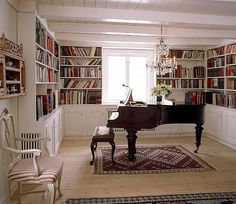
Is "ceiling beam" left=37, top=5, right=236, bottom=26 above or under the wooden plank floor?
above

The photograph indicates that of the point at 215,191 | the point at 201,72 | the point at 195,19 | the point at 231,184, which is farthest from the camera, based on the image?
the point at 201,72

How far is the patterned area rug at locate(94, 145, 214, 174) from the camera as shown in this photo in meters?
4.08

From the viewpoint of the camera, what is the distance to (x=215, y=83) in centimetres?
635

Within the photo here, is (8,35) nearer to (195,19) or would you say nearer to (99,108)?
(195,19)

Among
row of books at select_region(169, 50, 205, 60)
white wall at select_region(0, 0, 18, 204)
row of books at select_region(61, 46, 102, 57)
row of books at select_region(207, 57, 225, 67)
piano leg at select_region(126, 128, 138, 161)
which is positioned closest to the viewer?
white wall at select_region(0, 0, 18, 204)

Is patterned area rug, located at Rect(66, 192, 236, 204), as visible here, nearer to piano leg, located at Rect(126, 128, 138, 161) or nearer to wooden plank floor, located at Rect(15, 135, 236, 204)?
wooden plank floor, located at Rect(15, 135, 236, 204)

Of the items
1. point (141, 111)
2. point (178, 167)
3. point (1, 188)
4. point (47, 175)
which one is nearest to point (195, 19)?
point (141, 111)

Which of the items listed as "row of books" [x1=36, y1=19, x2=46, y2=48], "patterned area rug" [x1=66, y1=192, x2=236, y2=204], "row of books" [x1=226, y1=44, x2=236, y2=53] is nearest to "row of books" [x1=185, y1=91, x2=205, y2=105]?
"row of books" [x1=226, y1=44, x2=236, y2=53]

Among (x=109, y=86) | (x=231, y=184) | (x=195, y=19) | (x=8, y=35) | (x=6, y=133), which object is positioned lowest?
(x=231, y=184)

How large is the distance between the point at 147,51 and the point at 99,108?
74.4 inches

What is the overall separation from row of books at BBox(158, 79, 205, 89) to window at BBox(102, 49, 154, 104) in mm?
454

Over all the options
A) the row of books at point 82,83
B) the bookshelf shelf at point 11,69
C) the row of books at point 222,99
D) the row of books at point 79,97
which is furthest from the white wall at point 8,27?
the row of books at point 222,99

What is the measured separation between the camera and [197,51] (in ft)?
22.2

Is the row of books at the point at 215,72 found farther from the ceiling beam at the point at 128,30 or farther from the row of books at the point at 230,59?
the ceiling beam at the point at 128,30
